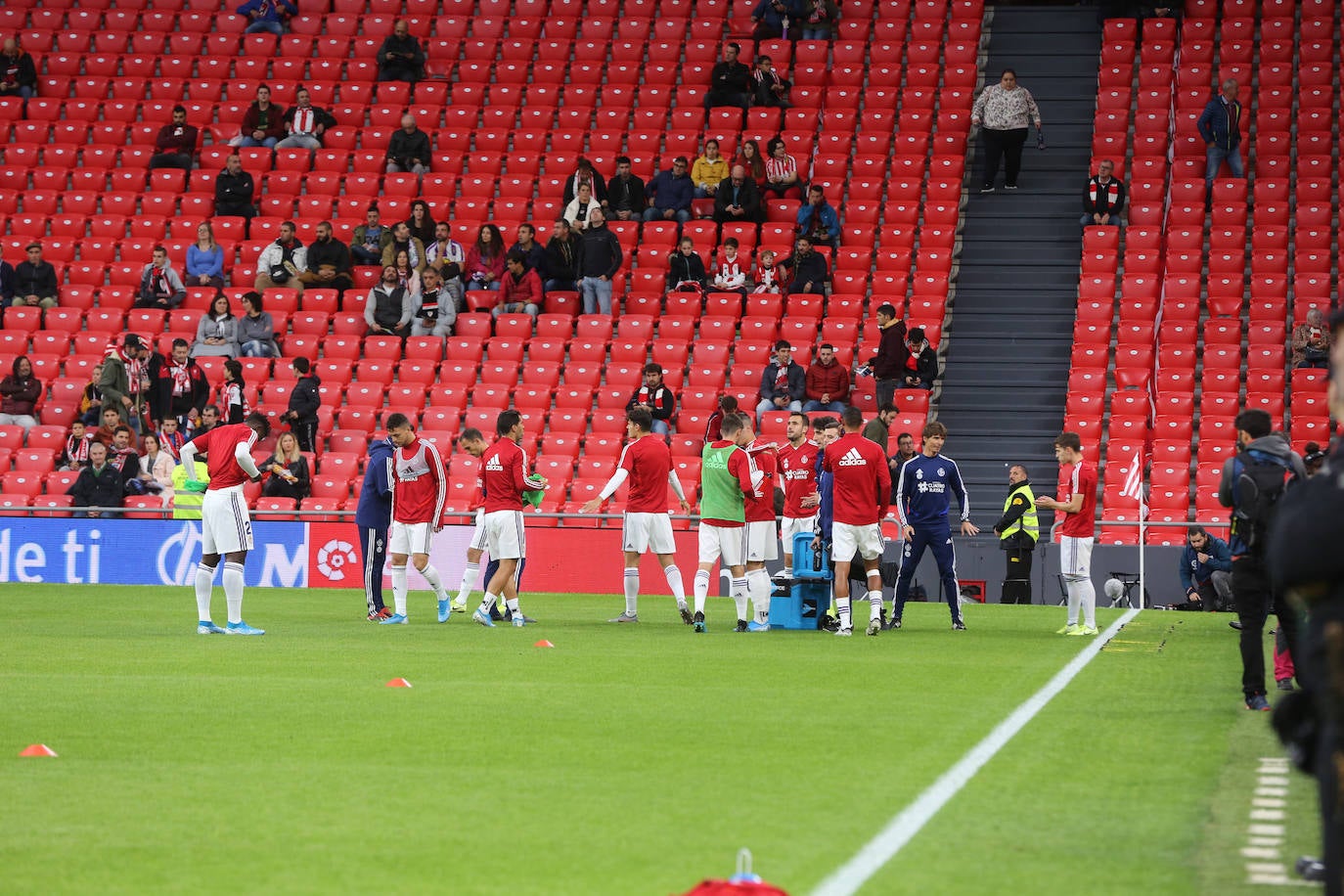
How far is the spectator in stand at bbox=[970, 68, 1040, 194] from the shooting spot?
96.9 ft

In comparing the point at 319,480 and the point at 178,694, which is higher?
the point at 319,480

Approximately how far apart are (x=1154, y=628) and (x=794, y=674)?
21.3 ft

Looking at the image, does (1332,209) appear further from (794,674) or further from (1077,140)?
(794,674)

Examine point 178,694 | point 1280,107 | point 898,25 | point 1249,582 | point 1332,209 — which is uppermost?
point 898,25

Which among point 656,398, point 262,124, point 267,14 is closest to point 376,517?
point 656,398

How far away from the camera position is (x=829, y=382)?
25.8 m

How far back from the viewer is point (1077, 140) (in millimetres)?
31438

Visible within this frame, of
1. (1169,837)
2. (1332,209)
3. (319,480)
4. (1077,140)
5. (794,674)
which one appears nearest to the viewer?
(1169,837)

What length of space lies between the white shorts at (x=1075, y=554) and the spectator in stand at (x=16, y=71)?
79.8 ft

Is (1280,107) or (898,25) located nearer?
(1280,107)

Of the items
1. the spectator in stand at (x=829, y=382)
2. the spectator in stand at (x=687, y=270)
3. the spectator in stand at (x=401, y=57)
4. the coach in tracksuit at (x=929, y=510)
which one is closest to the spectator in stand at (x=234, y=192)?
the spectator in stand at (x=401, y=57)

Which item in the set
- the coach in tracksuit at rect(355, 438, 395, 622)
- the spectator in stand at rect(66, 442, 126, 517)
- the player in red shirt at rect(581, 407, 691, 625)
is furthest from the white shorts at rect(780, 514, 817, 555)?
the spectator in stand at rect(66, 442, 126, 517)

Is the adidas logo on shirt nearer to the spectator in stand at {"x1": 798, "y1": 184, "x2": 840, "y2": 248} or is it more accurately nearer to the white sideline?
the white sideline

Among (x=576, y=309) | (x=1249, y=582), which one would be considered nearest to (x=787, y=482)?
(x=1249, y=582)
